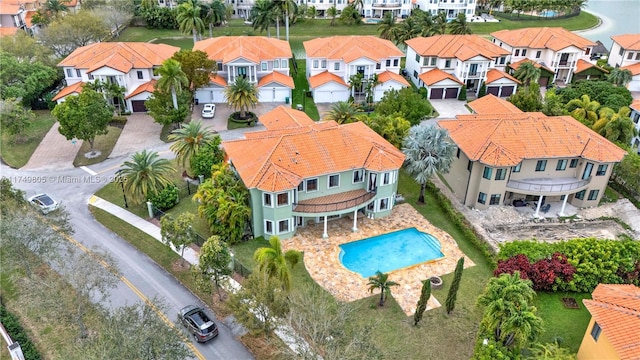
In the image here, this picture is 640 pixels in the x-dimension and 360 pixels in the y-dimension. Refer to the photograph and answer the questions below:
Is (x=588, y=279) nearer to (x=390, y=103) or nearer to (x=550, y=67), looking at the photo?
(x=390, y=103)

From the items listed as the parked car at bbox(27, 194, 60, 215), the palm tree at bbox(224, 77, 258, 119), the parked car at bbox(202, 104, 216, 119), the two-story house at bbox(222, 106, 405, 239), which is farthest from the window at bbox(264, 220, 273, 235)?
the parked car at bbox(202, 104, 216, 119)

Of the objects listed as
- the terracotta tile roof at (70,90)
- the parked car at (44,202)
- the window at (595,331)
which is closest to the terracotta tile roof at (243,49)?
the terracotta tile roof at (70,90)

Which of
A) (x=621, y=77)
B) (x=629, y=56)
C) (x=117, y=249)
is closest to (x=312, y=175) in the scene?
(x=117, y=249)

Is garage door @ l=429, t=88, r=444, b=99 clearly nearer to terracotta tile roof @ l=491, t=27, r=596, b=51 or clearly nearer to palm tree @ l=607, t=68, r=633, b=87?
terracotta tile roof @ l=491, t=27, r=596, b=51

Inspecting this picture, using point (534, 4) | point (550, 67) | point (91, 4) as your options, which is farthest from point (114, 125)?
point (534, 4)

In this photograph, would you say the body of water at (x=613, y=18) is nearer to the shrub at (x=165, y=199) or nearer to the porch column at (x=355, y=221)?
the porch column at (x=355, y=221)

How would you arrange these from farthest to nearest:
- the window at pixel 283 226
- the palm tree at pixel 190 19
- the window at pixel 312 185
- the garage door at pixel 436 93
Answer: the palm tree at pixel 190 19 → the garage door at pixel 436 93 → the window at pixel 312 185 → the window at pixel 283 226
